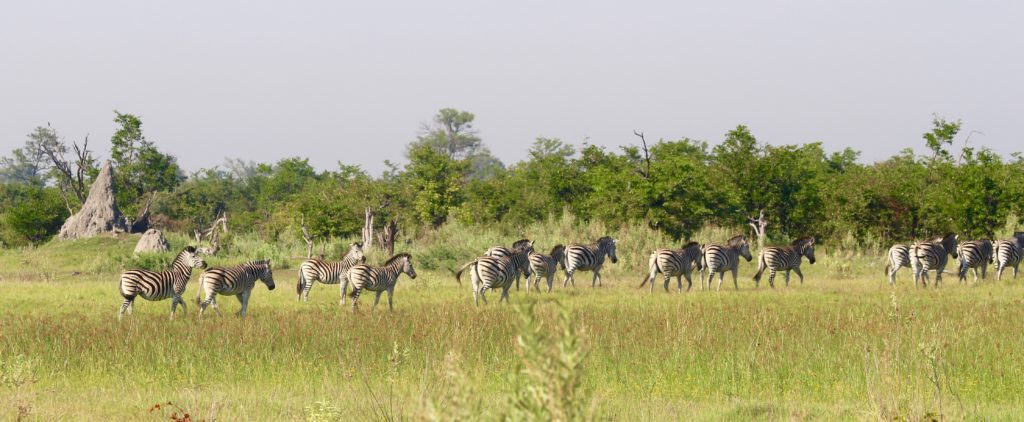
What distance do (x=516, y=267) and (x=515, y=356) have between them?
9.54 m

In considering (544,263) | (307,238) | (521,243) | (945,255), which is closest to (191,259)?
(544,263)

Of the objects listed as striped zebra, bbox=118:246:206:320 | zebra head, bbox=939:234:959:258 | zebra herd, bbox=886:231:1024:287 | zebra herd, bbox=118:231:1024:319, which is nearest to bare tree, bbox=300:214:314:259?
zebra herd, bbox=118:231:1024:319

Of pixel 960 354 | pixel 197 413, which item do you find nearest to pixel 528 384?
pixel 197 413

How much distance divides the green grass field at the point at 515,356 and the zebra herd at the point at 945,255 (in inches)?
76.3

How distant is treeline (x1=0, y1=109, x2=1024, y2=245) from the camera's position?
3581 centimetres

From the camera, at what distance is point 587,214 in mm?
40438

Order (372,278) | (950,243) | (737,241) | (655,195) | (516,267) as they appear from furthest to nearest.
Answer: (655,195) < (737,241) < (950,243) < (516,267) < (372,278)

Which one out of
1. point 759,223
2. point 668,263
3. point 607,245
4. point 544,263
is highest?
point 759,223

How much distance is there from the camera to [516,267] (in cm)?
2152

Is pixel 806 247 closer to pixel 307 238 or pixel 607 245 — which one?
pixel 607 245

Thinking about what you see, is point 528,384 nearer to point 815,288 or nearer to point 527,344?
point 527,344

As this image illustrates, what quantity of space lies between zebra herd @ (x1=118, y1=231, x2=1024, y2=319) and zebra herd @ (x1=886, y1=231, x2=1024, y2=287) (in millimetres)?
24

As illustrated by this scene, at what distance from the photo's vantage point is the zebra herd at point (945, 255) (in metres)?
23.4

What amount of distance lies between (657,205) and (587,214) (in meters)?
4.97
